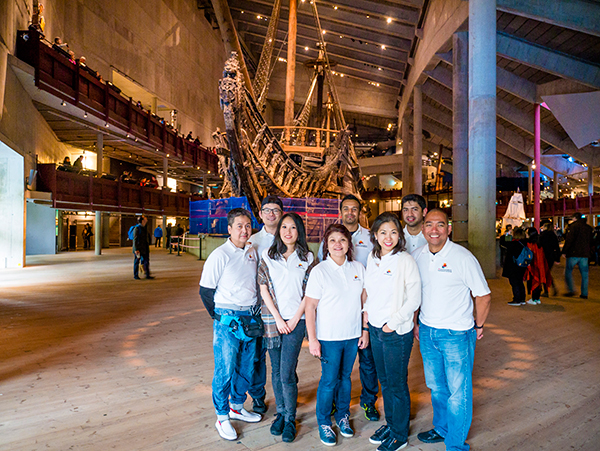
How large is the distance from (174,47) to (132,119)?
8.47m

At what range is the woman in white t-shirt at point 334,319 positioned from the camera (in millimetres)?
2490

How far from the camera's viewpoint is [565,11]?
11.9 meters

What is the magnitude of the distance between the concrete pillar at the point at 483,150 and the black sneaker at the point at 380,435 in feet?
27.8

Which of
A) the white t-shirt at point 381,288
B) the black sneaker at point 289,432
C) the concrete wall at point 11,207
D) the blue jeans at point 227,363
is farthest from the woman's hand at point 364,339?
the concrete wall at point 11,207

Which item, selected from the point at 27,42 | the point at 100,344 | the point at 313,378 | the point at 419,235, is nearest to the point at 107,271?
the point at 27,42

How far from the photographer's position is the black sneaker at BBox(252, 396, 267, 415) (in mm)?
2919

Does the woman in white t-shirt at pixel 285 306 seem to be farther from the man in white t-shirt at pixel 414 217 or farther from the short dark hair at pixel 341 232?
the man in white t-shirt at pixel 414 217

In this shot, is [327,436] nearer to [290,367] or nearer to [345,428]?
[345,428]

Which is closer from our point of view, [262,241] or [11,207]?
[262,241]

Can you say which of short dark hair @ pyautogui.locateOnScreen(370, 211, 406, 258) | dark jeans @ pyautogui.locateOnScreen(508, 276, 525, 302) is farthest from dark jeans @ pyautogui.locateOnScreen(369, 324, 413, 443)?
dark jeans @ pyautogui.locateOnScreen(508, 276, 525, 302)

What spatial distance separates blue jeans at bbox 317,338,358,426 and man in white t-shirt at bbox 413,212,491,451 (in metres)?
0.50

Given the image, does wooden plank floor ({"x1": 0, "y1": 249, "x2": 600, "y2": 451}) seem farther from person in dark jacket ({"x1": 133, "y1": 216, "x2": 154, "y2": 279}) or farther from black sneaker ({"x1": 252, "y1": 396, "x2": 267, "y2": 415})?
person in dark jacket ({"x1": 133, "y1": 216, "x2": 154, "y2": 279})

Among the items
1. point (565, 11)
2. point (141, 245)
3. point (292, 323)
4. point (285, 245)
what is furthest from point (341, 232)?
point (565, 11)

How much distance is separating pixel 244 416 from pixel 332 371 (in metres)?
0.78
